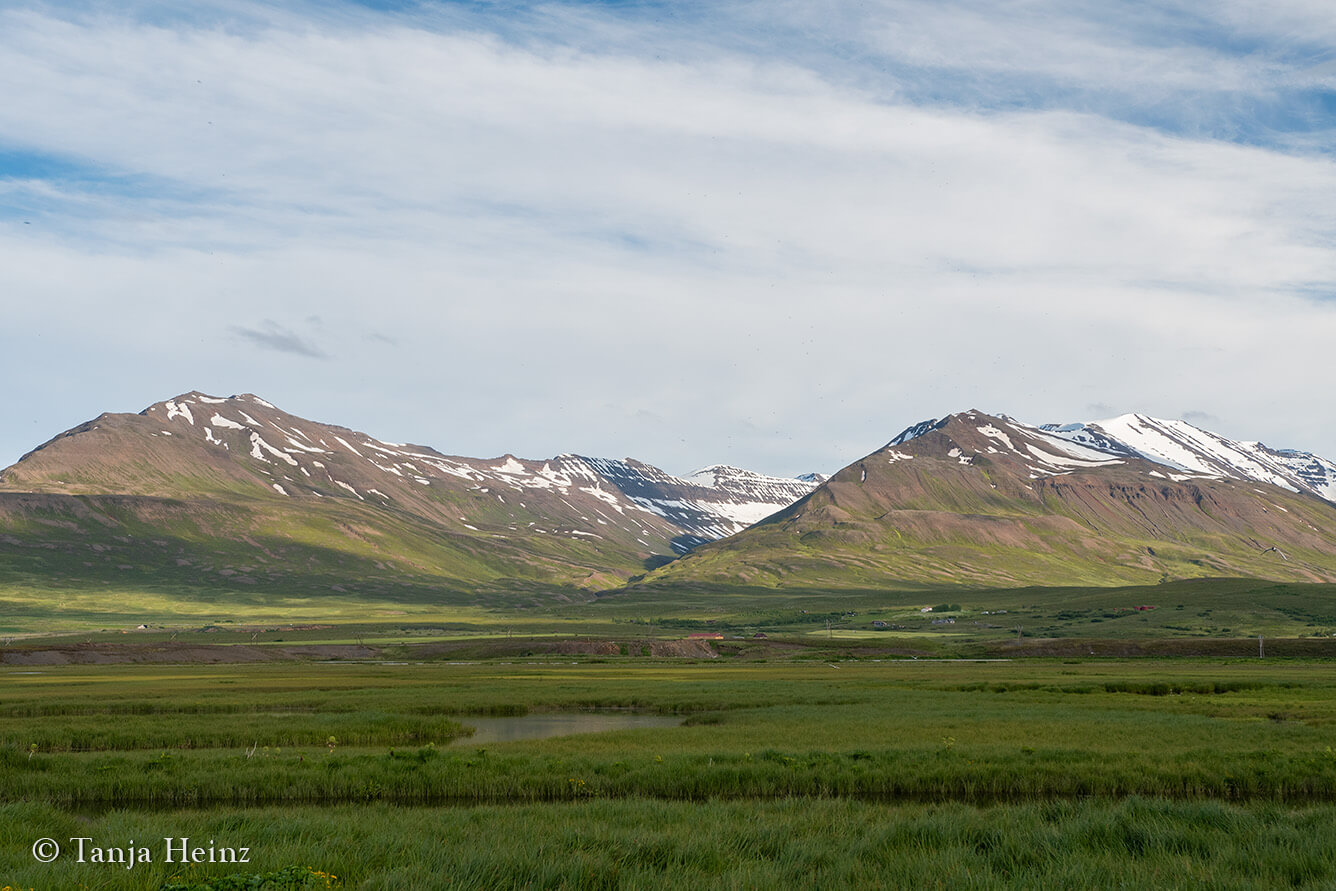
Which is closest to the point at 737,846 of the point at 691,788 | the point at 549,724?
the point at 691,788

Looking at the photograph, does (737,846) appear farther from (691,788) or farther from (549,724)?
(549,724)

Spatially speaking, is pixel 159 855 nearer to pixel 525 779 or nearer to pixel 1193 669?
pixel 525 779

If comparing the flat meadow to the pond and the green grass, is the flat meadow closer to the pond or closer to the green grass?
the green grass

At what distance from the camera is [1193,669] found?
95.5 metres

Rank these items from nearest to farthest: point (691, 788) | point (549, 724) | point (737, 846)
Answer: point (737, 846) → point (691, 788) → point (549, 724)

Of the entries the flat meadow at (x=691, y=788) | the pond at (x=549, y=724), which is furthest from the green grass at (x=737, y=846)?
the pond at (x=549, y=724)

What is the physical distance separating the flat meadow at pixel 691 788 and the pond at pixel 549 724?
1.63m

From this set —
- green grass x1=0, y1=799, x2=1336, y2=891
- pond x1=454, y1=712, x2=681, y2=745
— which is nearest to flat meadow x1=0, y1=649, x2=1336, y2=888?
green grass x1=0, y1=799, x2=1336, y2=891

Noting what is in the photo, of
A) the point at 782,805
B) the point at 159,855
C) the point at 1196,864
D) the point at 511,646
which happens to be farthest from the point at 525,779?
the point at 511,646

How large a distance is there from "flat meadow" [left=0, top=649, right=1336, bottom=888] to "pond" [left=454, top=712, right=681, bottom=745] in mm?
1632

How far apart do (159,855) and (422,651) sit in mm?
136977

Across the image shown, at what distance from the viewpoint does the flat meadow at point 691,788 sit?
1681 cm

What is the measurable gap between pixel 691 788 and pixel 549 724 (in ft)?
81.4

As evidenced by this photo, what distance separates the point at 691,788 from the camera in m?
32.1
